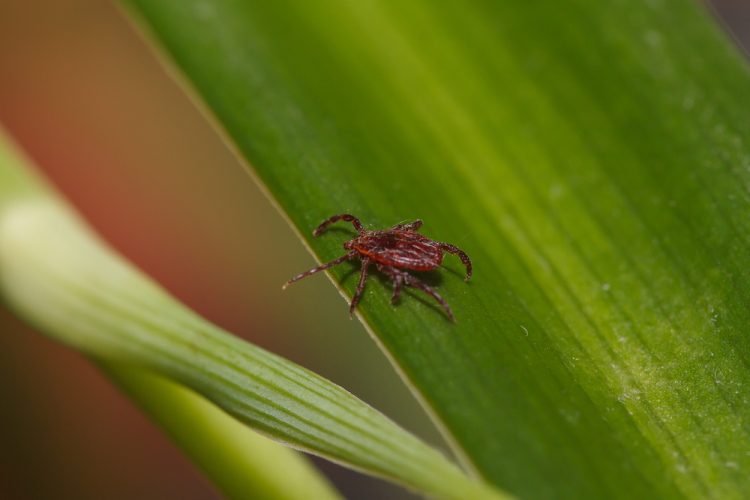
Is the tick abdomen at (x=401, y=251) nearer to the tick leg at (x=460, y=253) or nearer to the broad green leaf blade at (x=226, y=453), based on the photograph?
the tick leg at (x=460, y=253)

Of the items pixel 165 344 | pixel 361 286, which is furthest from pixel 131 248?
pixel 165 344

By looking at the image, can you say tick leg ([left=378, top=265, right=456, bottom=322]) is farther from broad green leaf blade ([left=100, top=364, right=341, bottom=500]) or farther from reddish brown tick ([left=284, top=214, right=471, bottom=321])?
broad green leaf blade ([left=100, top=364, right=341, bottom=500])

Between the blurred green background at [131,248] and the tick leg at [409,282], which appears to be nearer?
A: the tick leg at [409,282]

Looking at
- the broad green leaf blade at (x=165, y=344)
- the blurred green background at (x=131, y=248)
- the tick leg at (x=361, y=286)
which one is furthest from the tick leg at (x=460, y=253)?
the blurred green background at (x=131, y=248)

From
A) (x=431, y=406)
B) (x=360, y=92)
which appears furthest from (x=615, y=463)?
(x=360, y=92)

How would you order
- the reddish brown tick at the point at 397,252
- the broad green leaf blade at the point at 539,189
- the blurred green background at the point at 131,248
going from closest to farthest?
the broad green leaf blade at the point at 539,189 → the reddish brown tick at the point at 397,252 → the blurred green background at the point at 131,248

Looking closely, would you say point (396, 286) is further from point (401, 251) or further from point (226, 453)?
point (226, 453)

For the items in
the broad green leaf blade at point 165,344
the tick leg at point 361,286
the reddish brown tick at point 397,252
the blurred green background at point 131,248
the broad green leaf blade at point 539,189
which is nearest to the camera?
the broad green leaf blade at point 165,344

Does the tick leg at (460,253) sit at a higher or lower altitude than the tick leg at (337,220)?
lower
